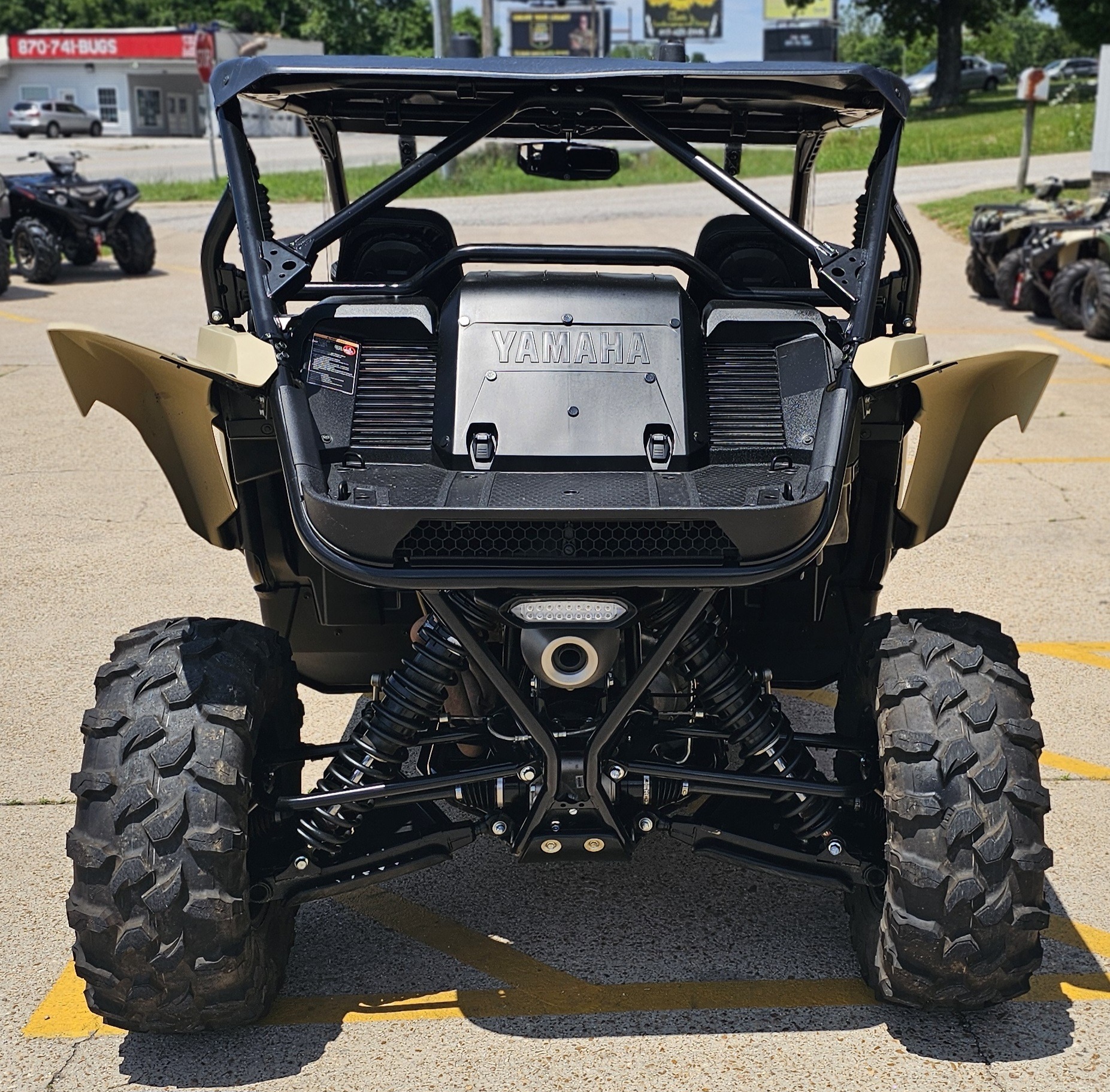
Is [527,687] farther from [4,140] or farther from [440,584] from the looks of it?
[4,140]

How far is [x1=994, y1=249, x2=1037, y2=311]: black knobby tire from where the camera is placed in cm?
1397

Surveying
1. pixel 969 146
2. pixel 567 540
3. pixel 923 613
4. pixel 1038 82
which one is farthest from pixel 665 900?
pixel 969 146

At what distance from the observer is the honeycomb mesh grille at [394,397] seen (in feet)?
10.3

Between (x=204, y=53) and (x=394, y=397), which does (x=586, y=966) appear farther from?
(x=204, y=53)

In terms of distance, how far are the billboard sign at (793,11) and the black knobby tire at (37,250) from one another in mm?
42260

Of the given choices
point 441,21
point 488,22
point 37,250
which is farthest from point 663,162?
point 37,250

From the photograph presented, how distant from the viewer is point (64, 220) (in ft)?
54.8

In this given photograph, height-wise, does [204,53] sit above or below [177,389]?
below

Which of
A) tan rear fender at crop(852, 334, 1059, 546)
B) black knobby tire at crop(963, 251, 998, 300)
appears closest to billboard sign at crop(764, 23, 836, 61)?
black knobby tire at crop(963, 251, 998, 300)

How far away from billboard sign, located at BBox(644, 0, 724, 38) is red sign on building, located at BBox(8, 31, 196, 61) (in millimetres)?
22151

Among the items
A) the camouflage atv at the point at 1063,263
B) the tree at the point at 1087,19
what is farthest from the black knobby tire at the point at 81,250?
the tree at the point at 1087,19

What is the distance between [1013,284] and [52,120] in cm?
4879

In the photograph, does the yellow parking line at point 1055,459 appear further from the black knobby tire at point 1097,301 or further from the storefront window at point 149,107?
the storefront window at point 149,107

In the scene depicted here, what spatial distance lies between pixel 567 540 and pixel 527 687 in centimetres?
47
